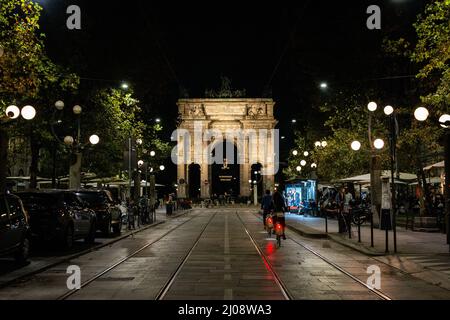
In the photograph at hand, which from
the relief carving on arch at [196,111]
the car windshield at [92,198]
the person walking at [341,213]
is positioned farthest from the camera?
the relief carving on arch at [196,111]

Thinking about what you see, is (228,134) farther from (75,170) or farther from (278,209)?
(278,209)

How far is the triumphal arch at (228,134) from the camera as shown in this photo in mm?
101875

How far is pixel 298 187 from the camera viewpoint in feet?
157

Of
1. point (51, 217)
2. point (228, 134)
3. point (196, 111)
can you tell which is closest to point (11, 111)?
point (51, 217)

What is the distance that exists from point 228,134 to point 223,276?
92356mm

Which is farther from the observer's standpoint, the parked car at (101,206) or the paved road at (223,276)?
the parked car at (101,206)

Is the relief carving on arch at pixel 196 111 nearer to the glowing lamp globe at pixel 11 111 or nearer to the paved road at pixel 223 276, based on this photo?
the paved road at pixel 223 276

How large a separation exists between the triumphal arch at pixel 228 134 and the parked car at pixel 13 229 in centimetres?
8508

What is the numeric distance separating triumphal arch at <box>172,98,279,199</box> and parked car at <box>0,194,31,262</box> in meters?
85.1

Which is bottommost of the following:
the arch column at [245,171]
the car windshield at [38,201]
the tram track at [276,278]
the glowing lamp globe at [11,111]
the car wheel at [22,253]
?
the tram track at [276,278]

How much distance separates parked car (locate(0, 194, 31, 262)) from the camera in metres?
13.5

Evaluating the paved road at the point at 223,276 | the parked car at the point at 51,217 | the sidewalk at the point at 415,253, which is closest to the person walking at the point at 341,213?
the sidewalk at the point at 415,253

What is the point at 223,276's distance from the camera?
12.6 m

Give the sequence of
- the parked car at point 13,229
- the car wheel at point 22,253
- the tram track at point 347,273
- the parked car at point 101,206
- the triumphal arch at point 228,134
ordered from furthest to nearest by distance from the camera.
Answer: the triumphal arch at point 228,134 < the parked car at point 101,206 < the car wheel at point 22,253 < the parked car at point 13,229 < the tram track at point 347,273
